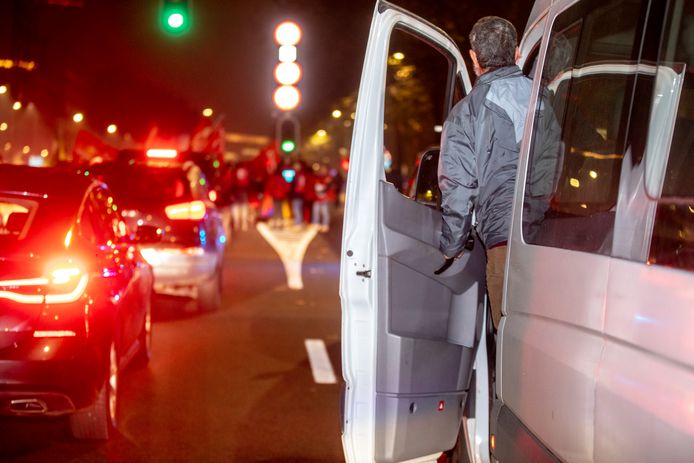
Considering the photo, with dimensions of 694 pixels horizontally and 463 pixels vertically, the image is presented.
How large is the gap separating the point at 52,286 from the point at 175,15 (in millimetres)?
9592

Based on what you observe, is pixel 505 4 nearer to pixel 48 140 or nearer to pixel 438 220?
pixel 438 220

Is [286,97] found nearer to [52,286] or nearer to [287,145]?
[287,145]

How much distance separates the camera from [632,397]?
2.81 metres

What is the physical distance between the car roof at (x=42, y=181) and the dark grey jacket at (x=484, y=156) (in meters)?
2.87

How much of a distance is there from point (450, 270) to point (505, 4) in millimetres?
16221

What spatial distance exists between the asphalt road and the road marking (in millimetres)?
60

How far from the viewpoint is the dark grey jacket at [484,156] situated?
428cm

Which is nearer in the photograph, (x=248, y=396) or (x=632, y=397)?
(x=632, y=397)

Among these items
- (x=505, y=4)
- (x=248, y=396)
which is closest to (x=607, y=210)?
(x=248, y=396)

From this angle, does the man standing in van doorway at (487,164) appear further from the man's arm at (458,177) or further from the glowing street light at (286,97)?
the glowing street light at (286,97)

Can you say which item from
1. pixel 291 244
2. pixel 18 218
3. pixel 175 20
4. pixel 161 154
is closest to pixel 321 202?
pixel 291 244

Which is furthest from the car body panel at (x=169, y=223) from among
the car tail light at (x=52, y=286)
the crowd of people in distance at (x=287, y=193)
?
the crowd of people in distance at (x=287, y=193)

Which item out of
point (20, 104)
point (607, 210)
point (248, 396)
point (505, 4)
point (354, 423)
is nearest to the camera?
point (607, 210)

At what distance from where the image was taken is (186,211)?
463 inches
